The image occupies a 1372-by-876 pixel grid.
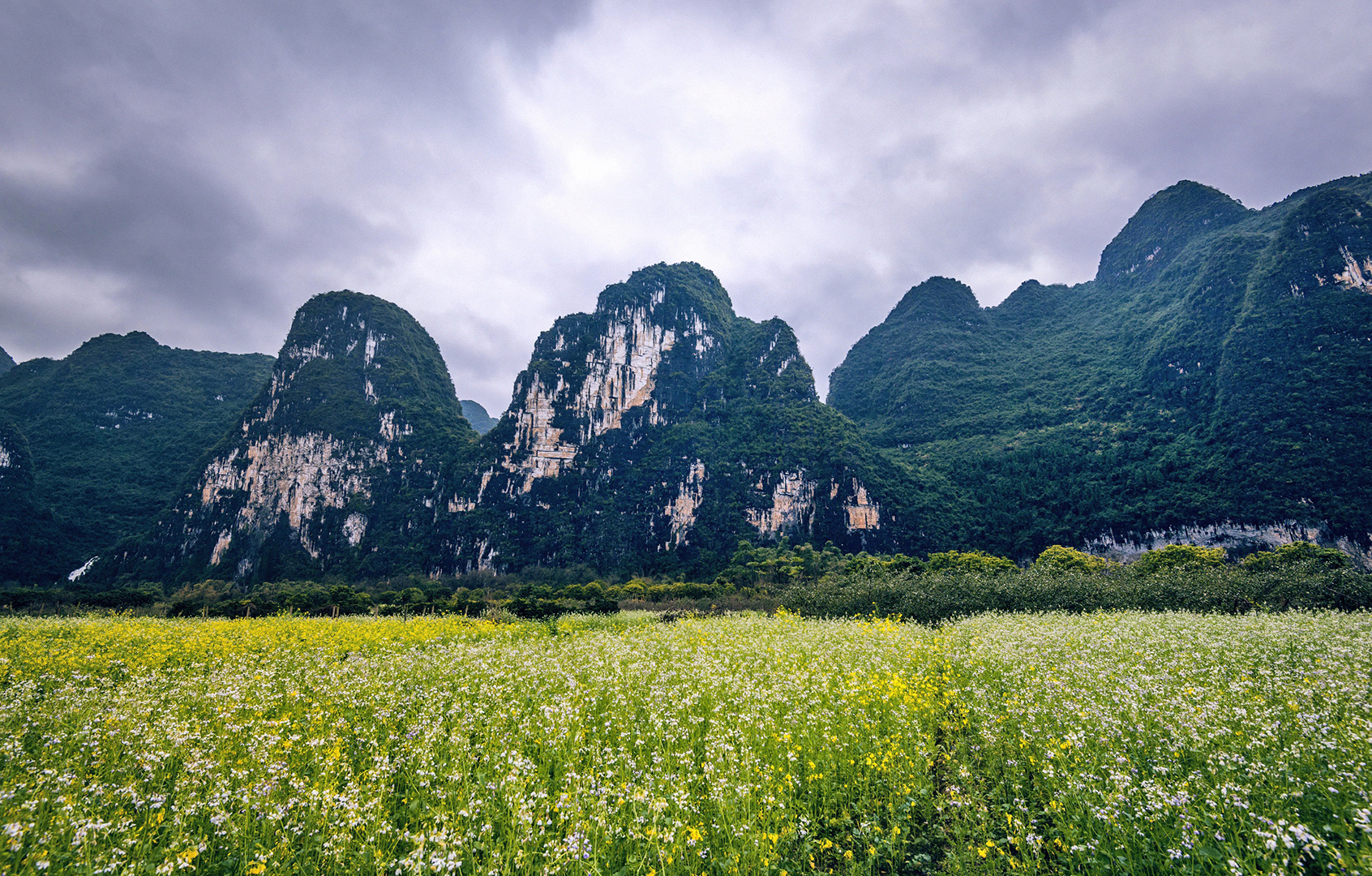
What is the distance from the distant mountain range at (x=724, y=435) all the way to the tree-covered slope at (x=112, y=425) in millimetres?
991

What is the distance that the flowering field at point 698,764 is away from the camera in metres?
3.96

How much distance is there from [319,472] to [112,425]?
94352mm

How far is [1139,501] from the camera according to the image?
8862 cm

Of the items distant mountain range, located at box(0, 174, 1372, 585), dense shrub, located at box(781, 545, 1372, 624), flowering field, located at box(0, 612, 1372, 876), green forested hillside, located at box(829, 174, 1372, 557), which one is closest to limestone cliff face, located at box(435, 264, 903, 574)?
distant mountain range, located at box(0, 174, 1372, 585)

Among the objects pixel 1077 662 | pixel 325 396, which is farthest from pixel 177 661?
pixel 325 396

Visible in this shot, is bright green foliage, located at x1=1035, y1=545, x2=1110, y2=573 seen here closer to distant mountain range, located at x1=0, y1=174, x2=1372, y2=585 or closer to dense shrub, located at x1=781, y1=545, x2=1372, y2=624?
dense shrub, located at x1=781, y1=545, x2=1372, y2=624

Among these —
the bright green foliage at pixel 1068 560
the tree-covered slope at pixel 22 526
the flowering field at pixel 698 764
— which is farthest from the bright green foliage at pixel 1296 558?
the tree-covered slope at pixel 22 526

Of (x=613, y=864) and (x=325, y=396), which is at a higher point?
(x=325, y=396)

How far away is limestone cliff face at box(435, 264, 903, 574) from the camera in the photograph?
123 metres

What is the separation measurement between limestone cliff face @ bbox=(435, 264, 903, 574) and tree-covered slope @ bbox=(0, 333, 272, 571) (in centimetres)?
9324

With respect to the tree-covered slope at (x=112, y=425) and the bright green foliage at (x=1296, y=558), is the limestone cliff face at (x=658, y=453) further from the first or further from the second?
the tree-covered slope at (x=112, y=425)

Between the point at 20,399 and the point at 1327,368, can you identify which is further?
the point at 20,399

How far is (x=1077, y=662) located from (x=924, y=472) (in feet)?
405

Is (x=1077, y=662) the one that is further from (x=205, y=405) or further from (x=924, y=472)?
(x=205, y=405)
